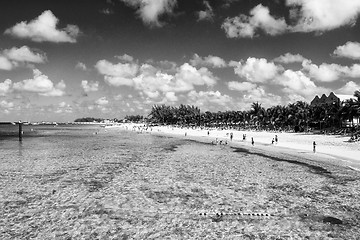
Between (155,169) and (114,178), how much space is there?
540 centimetres

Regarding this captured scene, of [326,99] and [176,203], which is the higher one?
[326,99]

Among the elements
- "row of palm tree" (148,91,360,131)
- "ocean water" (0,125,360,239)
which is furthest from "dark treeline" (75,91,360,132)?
"ocean water" (0,125,360,239)

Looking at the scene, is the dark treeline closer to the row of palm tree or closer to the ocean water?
the row of palm tree

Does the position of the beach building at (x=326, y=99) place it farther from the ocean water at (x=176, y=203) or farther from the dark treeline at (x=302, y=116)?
the ocean water at (x=176, y=203)

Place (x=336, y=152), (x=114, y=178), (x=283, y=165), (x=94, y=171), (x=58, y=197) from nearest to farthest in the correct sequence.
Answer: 1. (x=58, y=197)
2. (x=114, y=178)
3. (x=94, y=171)
4. (x=283, y=165)
5. (x=336, y=152)

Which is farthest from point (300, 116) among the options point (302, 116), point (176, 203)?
point (176, 203)

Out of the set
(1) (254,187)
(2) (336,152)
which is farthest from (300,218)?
(2) (336,152)

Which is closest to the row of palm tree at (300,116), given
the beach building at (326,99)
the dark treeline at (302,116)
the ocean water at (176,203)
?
the dark treeline at (302,116)

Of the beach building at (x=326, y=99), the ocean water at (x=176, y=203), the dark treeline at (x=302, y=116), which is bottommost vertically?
the ocean water at (x=176, y=203)

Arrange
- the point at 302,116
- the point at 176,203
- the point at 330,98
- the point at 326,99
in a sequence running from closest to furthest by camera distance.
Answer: the point at 176,203 < the point at 302,116 < the point at 330,98 < the point at 326,99

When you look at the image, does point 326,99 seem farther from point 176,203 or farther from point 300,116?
point 176,203

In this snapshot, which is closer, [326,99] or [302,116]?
[302,116]

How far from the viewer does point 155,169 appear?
28609mm

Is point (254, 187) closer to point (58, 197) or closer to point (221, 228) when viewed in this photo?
point (221, 228)
